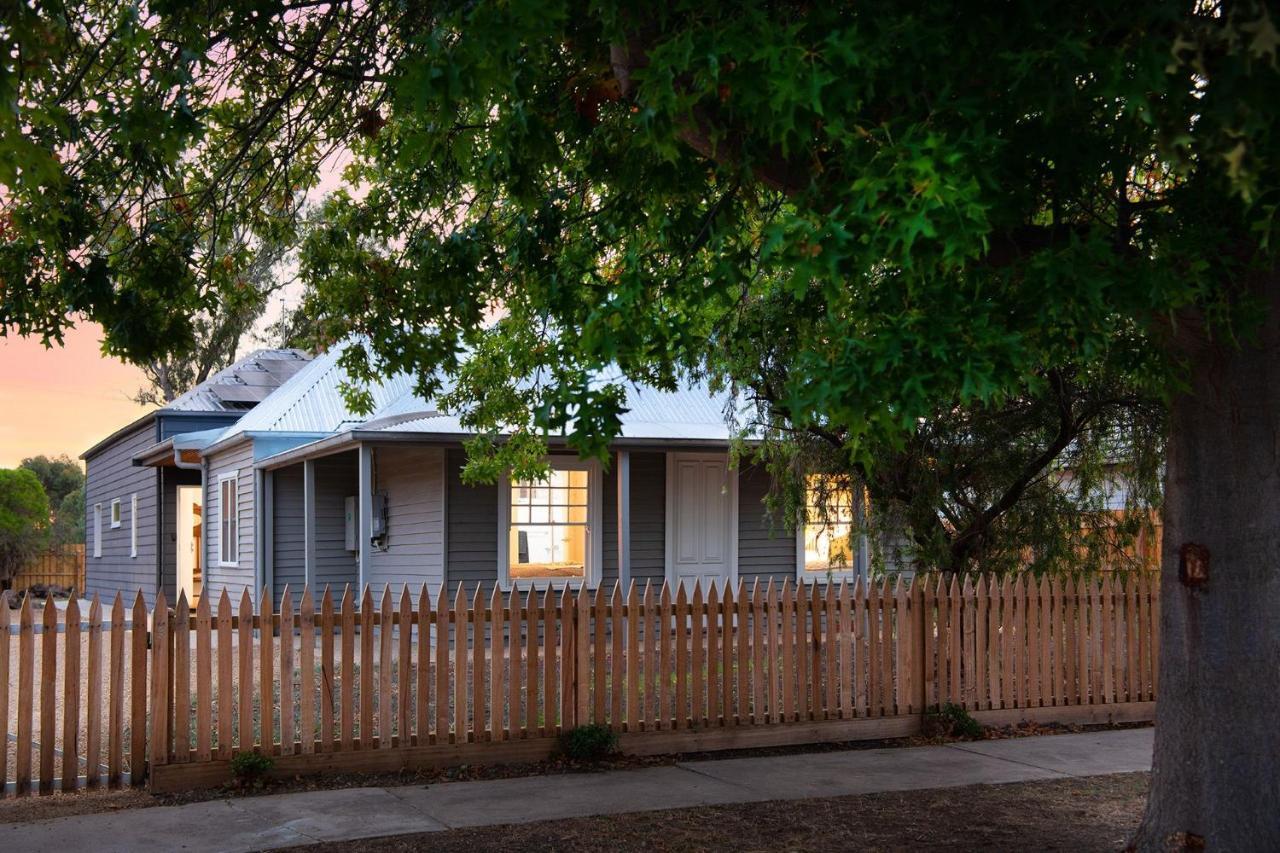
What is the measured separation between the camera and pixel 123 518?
2964 cm

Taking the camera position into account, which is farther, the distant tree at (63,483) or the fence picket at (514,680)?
the distant tree at (63,483)

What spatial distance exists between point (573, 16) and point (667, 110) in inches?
A: 86.7

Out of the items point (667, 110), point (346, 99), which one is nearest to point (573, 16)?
point (667, 110)

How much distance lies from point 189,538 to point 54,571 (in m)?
11.6

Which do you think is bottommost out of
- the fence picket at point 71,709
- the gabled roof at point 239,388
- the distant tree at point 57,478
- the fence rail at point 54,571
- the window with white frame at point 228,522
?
the fence rail at point 54,571

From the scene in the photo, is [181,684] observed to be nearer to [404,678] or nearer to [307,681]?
[307,681]

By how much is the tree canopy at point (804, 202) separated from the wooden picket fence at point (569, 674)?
1833 millimetres

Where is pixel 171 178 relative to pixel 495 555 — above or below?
above

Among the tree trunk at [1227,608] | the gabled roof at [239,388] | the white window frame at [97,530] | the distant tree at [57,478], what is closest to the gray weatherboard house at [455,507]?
the gabled roof at [239,388]

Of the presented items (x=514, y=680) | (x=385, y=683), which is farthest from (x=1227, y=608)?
(x=385, y=683)

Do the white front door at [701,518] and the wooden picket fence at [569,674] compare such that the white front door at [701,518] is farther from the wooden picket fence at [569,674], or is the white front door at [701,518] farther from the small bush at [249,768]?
the small bush at [249,768]

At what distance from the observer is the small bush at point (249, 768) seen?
835 cm

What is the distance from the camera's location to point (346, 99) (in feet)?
33.4

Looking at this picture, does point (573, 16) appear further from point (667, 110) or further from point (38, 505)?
point (38, 505)
